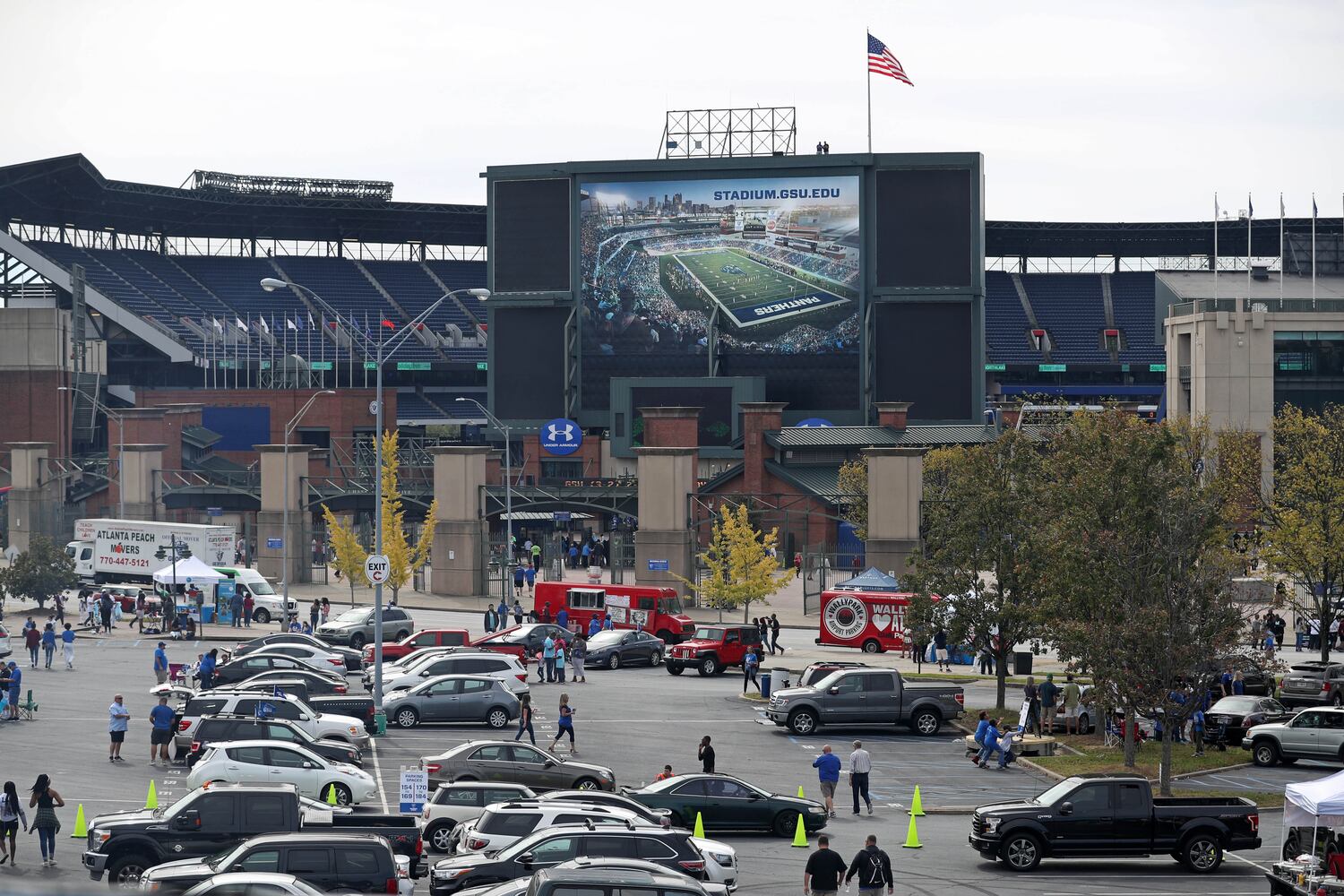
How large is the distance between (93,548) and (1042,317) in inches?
3373

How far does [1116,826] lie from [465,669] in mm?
19137

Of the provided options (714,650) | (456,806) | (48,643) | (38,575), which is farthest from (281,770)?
(38,575)

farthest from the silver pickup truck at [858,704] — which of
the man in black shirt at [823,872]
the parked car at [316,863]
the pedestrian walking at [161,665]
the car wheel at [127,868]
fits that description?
the parked car at [316,863]

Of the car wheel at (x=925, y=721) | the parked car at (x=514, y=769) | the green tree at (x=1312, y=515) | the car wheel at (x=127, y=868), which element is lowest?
the car wheel at (x=925, y=721)

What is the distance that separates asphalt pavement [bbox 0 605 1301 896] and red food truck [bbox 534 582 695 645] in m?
5.11

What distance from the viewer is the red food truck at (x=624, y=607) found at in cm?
5712

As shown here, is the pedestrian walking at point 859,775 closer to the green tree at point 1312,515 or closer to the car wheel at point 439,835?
the car wheel at point 439,835

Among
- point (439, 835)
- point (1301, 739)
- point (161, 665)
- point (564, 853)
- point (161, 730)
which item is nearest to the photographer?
point (564, 853)

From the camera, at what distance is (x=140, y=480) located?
8244 centimetres

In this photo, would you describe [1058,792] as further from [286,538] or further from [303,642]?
[286,538]

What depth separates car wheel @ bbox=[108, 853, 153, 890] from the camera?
22.6 metres

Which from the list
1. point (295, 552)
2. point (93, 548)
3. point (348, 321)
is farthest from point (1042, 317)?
point (93, 548)

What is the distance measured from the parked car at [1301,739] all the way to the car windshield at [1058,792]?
1086 centimetres

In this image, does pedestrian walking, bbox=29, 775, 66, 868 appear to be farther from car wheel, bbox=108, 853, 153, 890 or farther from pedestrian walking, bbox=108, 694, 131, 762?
pedestrian walking, bbox=108, 694, 131, 762
